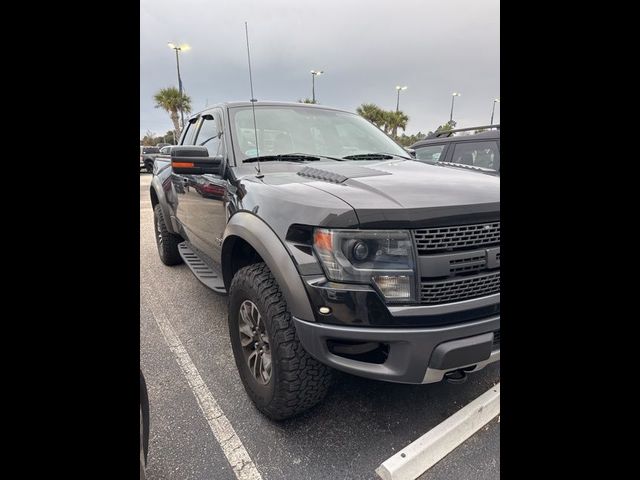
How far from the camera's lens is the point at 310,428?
6.45ft

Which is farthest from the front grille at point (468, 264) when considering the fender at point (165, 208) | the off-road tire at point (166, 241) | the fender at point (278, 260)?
the off-road tire at point (166, 241)

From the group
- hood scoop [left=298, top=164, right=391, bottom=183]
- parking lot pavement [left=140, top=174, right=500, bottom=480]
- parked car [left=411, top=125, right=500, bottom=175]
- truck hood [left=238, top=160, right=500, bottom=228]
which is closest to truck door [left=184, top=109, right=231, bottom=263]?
truck hood [left=238, top=160, right=500, bottom=228]

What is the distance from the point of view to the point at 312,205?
159 centimetres

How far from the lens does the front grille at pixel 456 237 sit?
1.53 m

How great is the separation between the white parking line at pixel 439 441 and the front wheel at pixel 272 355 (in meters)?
0.47

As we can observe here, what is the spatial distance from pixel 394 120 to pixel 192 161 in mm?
35001

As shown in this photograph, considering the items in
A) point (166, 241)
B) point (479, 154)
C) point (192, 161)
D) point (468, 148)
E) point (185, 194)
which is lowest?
point (166, 241)

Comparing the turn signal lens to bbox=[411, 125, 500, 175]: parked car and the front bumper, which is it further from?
bbox=[411, 125, 500, 175]: parked car

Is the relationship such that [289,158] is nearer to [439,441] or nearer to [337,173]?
[337,173]

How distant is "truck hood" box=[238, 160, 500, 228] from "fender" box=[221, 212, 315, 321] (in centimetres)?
25

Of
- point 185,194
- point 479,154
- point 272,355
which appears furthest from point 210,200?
point 479,154
